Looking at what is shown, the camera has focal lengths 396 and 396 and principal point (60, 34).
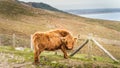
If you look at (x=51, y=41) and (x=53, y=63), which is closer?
(x=51, y=41)

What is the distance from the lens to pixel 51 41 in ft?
55.8

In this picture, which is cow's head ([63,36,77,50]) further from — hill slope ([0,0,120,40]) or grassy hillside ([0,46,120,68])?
hill slope ([0,0,120,40])

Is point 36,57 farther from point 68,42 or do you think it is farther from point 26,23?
point 26,23

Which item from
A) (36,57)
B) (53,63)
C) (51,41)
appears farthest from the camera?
(53,63)

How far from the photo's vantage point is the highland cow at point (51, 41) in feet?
55.0

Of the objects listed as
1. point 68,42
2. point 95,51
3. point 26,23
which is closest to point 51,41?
point 68,42

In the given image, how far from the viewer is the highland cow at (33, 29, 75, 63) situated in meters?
16.8

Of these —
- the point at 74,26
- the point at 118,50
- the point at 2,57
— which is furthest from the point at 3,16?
the point at 2,57

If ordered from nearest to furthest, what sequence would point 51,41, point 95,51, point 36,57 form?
point 36,57 < point 51,41 < point 95,51

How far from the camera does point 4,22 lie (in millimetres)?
90812

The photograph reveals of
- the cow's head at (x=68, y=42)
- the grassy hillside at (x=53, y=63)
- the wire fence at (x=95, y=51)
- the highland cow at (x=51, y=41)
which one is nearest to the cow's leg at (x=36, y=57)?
the highland cow at (x=51, y=41)

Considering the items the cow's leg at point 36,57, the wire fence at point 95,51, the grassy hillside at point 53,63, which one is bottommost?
the wire fence at point 95,51

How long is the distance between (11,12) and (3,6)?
6142 mm

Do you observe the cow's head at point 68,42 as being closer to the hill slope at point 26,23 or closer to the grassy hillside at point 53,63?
the grassy hillside at point 53,63
